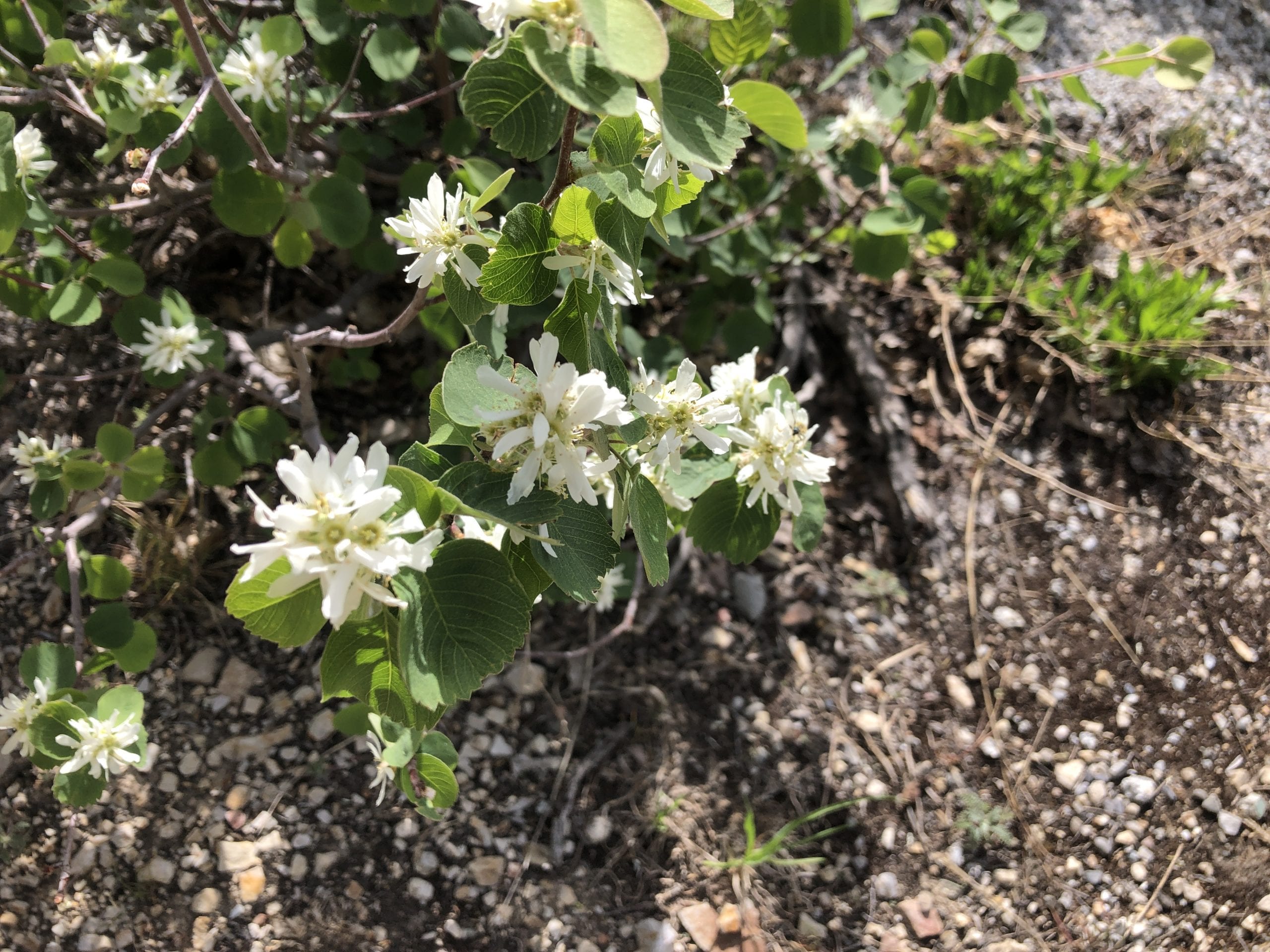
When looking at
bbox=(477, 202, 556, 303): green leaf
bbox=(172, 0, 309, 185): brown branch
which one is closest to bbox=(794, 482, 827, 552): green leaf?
bbox=(477, 202, 556, 303): green leaf

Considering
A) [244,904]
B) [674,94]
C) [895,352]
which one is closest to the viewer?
[674,94]

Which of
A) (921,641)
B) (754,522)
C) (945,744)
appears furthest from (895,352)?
(754,522)

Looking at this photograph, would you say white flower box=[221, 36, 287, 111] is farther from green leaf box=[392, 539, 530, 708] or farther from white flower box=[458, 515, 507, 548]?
green leaf box=[392, 539, 530, 708]

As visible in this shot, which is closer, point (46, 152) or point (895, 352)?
point (46, 152)

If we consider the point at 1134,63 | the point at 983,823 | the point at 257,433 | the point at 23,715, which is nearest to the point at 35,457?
the point at 257,433

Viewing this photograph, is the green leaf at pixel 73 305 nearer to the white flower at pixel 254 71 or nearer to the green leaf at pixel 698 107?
the white flower at pixel 254 71

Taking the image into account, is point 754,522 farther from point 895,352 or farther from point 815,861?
point 895,352
